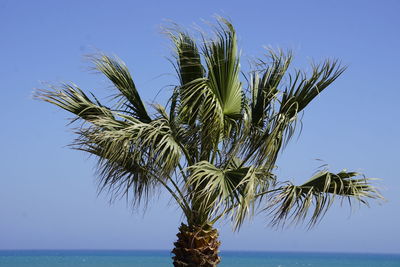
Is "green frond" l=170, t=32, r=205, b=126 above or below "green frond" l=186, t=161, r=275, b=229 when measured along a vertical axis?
above

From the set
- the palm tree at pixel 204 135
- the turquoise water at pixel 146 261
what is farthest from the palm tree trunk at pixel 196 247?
the turquoise water at pixel 146 261

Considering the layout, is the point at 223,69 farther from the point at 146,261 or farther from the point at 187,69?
the point at 146,261

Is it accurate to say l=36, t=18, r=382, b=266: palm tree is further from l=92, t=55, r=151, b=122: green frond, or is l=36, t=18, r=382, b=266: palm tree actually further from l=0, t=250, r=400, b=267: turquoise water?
l=0, t=250, r=400, b=267: turquoise water

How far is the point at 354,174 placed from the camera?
9.67m

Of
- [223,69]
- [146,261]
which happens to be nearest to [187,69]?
[223,69]

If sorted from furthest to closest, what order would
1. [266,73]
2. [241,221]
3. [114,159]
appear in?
[266,73]
[114,159]
[241,221]

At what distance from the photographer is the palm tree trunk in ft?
32.1

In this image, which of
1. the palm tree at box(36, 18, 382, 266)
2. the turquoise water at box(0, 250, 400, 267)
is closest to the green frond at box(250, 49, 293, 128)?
the palm tree at box(36, 18, 382, 266)

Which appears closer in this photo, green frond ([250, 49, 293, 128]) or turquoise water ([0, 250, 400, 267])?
green frond ([250, 49, 293, 128])

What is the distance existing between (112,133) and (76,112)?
3.00 ft

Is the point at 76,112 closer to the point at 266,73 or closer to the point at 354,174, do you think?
the point at 266,73

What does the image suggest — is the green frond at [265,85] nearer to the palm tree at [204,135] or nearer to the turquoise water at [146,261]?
the palm tree at [204,135]

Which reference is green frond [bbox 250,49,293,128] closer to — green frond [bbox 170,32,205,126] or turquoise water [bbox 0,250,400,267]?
green frond [bbox 170,32,205,126]

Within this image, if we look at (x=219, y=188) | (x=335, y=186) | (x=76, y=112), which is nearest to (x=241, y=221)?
(x=219, y=188)
